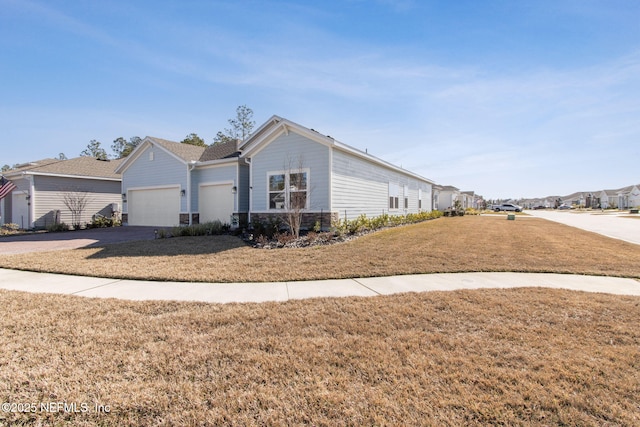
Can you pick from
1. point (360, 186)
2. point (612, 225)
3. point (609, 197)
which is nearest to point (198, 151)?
point (360, 186)

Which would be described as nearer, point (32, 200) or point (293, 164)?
point (293, 164)

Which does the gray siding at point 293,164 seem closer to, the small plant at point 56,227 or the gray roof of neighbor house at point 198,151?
the gray roof of neighbor house at point 198,151

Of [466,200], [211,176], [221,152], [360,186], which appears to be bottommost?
[360,186]

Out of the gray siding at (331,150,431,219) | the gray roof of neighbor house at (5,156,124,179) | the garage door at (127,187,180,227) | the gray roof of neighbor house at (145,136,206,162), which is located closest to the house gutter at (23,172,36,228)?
the gray roof of neighbor house at (5,156,124,179)

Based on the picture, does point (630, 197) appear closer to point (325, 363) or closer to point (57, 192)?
point (325, 363)

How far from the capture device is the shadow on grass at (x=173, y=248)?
333 inches

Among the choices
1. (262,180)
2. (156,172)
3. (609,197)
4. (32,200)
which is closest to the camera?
(262,180)

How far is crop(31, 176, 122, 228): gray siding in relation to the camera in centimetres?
1700

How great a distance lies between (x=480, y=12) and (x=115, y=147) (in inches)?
2566

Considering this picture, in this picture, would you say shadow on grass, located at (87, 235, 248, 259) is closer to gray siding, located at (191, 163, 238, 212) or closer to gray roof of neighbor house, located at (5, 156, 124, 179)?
gray siding, located at (191, 163, 238, 212)

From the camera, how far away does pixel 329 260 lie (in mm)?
7488

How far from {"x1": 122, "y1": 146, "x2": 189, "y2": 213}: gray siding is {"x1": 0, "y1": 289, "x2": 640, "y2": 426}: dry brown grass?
12.6 meters

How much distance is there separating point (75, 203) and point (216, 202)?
391 inches

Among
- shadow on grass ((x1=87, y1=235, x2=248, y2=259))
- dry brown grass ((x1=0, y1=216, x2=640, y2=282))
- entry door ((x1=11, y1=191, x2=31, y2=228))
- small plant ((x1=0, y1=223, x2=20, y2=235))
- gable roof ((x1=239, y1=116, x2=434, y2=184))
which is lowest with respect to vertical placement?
dry brown grass ((x1=0, y1=216, x2=640, y2=282))
